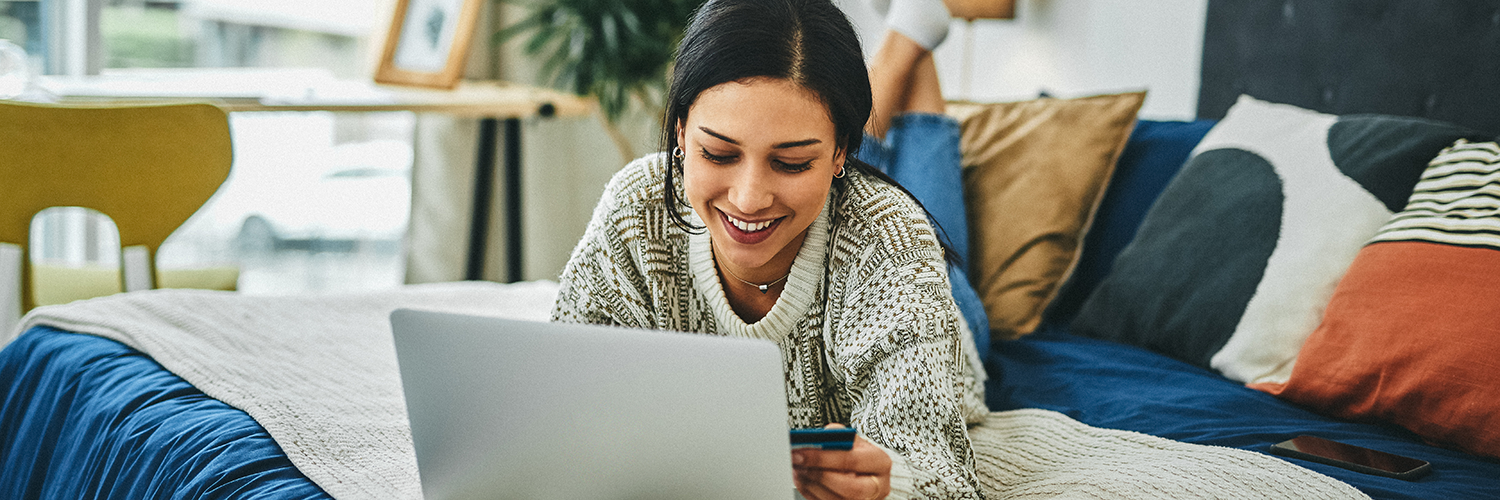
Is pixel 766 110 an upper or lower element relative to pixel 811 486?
upper

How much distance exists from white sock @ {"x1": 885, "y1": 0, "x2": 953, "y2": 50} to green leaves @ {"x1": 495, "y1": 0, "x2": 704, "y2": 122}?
5.16 feet

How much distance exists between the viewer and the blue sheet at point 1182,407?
1.02 m

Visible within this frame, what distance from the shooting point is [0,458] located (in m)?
1.35

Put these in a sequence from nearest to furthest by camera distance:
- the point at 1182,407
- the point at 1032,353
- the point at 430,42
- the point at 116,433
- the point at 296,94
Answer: the point at 116,433
the point at 1182,407
the point at 1032,353
the point at 296,94
the point at 430,42

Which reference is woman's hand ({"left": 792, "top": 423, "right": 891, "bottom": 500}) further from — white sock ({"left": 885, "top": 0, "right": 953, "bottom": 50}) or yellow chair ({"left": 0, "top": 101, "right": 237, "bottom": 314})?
yellow chair ({"left": 0, "top": 101, "right": 237, "bottom": 314})

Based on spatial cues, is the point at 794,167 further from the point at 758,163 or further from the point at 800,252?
the point at 800,252

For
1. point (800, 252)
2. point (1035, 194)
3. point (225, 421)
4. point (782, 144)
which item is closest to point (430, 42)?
point (1035, 194)

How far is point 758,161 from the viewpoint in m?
0.93

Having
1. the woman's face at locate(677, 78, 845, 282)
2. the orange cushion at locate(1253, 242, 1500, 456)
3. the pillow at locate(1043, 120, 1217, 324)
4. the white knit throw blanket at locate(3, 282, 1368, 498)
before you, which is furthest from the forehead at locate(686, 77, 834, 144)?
the pillow at locate(1043, 120, 1217, 324)

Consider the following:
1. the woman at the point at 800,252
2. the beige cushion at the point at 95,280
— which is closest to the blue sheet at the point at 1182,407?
the woman at the point at 800,252

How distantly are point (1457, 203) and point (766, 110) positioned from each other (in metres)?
0.89

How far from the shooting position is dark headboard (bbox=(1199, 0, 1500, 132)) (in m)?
1.51

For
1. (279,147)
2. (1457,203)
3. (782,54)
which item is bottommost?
(279,147)

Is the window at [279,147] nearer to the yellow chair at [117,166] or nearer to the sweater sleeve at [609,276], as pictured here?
the yellow chair at [117,166]
